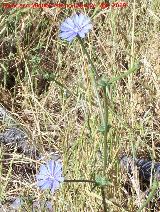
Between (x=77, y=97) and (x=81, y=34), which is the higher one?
(x=77, y=97)

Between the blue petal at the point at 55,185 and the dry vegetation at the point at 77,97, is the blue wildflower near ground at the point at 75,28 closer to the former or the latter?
the blue petal at the point at 55,185

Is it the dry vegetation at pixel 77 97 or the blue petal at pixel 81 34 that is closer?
the blue petal at pixel 81 34

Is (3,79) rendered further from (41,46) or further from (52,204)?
(52,204)

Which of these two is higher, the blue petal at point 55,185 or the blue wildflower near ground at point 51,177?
the blue wildflower near ground at point 51,177

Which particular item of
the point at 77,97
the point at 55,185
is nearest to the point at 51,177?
the point at 55,185

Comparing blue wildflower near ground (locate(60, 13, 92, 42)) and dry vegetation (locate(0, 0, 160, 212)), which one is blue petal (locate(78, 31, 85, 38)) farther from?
Answer: dry vegetation (locate(0, 0, 160, 212))

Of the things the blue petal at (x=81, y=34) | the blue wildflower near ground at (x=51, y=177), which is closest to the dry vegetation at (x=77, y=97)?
the blue wildflower near ground at (x=51, y=177)

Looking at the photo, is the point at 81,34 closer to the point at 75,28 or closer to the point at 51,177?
the point at 75,28
